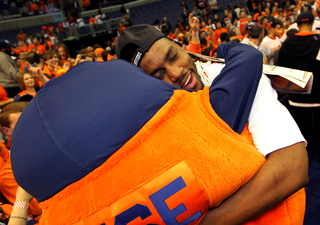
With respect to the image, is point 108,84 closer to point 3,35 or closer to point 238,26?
point 238,26

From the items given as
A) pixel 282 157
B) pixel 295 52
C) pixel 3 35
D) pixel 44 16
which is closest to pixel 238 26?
pixel 295 52

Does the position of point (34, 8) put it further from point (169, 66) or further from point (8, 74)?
point (169, 66)

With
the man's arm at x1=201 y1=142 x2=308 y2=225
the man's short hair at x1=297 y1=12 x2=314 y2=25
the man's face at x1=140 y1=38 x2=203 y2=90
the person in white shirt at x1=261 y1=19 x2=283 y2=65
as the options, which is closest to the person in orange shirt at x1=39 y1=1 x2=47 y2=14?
the person in white shirt at x1=261 y1=19 x2=283 y2=65

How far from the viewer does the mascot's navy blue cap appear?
0.60 metres

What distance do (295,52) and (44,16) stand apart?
17.3m

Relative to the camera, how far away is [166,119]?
651 mm

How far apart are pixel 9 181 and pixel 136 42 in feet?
5.25

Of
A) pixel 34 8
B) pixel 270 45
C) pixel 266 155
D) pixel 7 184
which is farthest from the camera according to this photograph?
pixel 34 8

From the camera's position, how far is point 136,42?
119 cm

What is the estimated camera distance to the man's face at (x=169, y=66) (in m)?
1.19

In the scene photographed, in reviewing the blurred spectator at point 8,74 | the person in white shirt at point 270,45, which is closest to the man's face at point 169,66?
the person in white shirt at point 270,45

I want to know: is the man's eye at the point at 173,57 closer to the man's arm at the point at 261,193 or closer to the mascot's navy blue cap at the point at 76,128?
the mascot's navy blue cap at the point at 76,128

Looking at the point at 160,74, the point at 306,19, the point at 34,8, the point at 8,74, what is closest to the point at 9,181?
the point at 160,74

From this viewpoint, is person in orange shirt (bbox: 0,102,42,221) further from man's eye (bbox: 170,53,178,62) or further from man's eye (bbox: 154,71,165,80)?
man's eye (bbox: 170,53,178,62)
